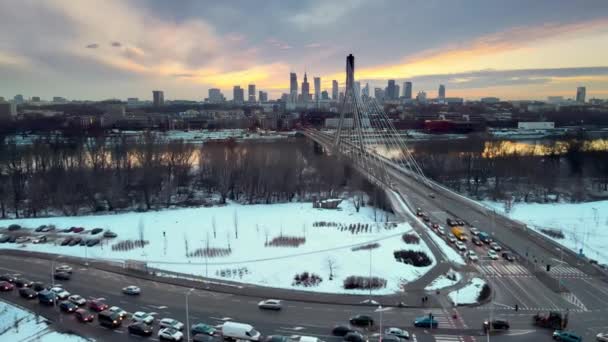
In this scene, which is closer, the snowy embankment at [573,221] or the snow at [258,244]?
the snow at [258,244]

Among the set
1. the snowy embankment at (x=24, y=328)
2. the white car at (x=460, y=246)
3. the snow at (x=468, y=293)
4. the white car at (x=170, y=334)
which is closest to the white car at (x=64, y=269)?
the snowy embankment at (x=24, y=328)

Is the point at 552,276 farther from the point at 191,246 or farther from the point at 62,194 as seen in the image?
the point at 62,194

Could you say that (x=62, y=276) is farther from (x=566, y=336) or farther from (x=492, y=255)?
(x=492, y=255)

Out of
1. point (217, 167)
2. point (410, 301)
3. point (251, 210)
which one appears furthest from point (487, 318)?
point (217, 167)

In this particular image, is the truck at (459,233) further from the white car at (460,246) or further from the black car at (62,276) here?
the black car at (62,276)

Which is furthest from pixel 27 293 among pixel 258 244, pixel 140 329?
pixel 258 244

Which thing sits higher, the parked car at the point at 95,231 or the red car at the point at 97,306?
the parked car at the point at 95,231
